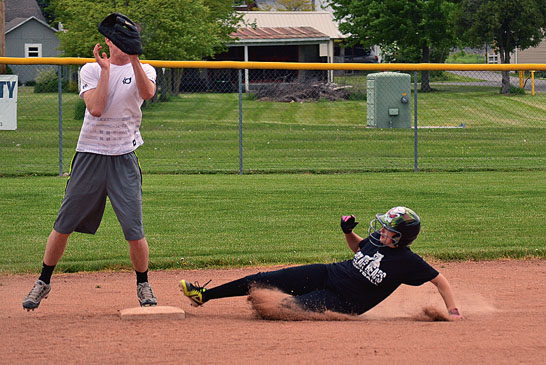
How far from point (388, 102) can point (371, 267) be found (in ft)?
39.0

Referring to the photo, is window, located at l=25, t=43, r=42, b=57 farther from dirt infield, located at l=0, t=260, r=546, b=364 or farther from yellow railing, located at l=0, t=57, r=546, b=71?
dirt infield, located at l=0, t=260, r=546, b=364

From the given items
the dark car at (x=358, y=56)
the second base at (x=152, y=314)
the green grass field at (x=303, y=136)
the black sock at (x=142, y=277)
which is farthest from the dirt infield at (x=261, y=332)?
the dark car at (x=358, y=56)

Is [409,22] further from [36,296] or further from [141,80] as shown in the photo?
[36,296]

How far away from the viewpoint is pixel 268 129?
18078 mm

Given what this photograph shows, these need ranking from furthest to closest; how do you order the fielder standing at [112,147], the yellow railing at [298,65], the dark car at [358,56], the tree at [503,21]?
1. the dark car at [358,56]
2. the tree at [503,21]
3. the yellow railing at [298,65]
4. the fielder standing at [112,147]

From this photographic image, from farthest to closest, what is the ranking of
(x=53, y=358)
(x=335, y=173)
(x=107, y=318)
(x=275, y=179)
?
(x=335, y=173)
(x=275, y=179)
(x=107, y=318)
(x=53, y=358)

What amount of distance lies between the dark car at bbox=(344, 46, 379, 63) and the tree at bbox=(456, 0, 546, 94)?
54.7 ft

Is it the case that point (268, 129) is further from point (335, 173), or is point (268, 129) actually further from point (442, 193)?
point (442, 193)

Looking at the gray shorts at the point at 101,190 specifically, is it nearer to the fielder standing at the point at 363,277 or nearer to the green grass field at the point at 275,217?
the fielder standing at the point at 363,277

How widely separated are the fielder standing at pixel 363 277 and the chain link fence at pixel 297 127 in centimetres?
851

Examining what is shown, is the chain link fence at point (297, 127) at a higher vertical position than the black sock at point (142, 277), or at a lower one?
higher

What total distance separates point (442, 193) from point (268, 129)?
21.5 feet

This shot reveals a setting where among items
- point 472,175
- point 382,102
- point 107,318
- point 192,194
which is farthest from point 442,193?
point 107,318

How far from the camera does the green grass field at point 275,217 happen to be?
28.5 ft
